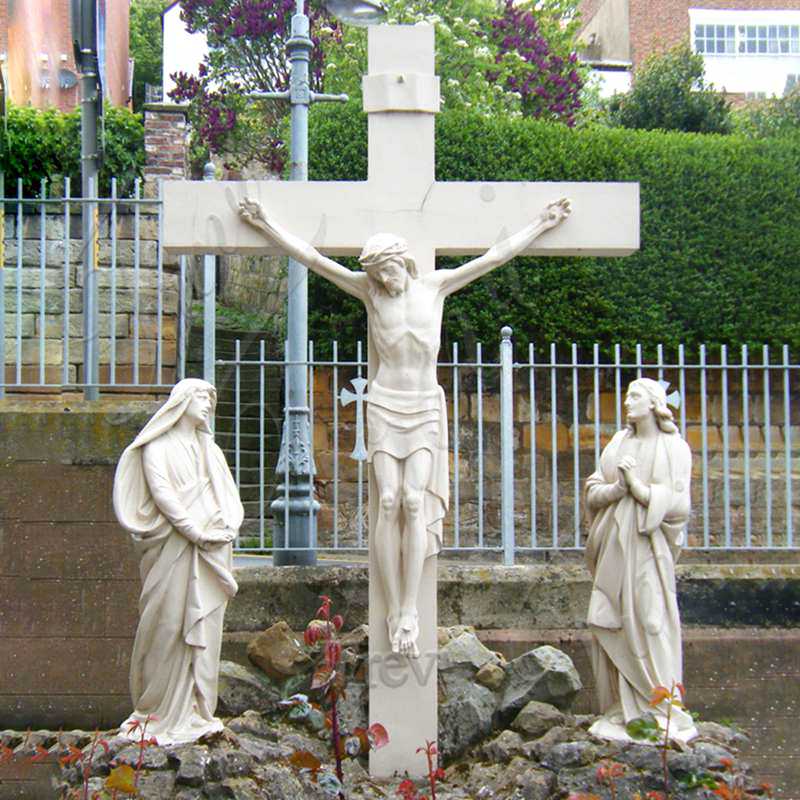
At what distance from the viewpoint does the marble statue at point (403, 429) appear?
5.88 m

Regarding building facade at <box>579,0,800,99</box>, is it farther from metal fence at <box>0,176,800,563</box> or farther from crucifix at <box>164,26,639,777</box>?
crucifix at <box>164,26,639,777</box>

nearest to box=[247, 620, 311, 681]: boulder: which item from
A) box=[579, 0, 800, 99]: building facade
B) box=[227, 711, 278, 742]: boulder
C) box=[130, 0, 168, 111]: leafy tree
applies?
box=[227, 711, 278, 742]: boulder

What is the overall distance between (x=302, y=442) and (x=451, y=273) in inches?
102

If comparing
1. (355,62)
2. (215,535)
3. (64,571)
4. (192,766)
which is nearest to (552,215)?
(215,535)

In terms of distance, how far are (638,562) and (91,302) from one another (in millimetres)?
3924

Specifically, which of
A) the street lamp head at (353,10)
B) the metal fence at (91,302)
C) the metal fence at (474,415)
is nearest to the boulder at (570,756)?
the metal fence at (91,302)

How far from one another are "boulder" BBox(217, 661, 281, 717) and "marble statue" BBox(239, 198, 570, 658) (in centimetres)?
92

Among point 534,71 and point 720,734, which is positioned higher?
point 534,71

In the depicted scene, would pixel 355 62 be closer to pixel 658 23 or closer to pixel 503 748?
pixel 658 23

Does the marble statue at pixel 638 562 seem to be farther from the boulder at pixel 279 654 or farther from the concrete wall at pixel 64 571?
the concrete wall at pixel 64 571

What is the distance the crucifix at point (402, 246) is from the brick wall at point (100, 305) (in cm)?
207

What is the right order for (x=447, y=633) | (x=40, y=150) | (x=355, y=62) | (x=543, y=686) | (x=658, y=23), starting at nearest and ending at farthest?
1. (x=543, y=686)
2. (x=447, y=633)
3. (x=40, y=150)
4. (x=355, y=62)
5. (x=658, y=23)

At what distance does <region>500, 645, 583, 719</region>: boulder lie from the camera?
636 centimetres

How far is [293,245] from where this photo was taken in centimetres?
622
